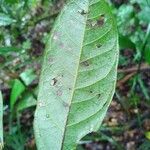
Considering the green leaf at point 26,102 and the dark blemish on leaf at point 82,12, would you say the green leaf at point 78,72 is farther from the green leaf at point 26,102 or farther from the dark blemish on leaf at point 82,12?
the green leaf at point 26,102

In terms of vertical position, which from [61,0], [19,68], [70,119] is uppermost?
[70,119]

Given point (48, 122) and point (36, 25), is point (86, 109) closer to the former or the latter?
point (48, 122)

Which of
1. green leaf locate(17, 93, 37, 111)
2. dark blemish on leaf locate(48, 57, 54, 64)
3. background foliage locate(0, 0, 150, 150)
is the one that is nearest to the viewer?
dark blemish on leaf locate(48, 57, 54, 64)

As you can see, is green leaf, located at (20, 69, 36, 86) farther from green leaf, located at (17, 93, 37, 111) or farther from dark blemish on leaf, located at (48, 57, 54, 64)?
dark blemish on leaf, located at (48, 57, 54, 64)

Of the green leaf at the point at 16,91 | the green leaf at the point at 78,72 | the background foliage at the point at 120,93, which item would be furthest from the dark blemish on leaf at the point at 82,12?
the green leaf at the point at 16,91

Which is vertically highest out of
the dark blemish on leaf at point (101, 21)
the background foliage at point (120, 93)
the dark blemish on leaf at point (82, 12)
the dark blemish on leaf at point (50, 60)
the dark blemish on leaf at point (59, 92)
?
the dark blemish on leaf at point (82, 12)

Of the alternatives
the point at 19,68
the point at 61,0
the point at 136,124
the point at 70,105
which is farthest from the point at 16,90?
the point at 70,105

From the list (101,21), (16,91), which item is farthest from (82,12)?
(16,91)

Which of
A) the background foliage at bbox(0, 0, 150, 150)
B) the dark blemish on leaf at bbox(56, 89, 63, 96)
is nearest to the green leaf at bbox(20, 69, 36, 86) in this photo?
the background foliage at bbox(0, 0, 150, 150)
